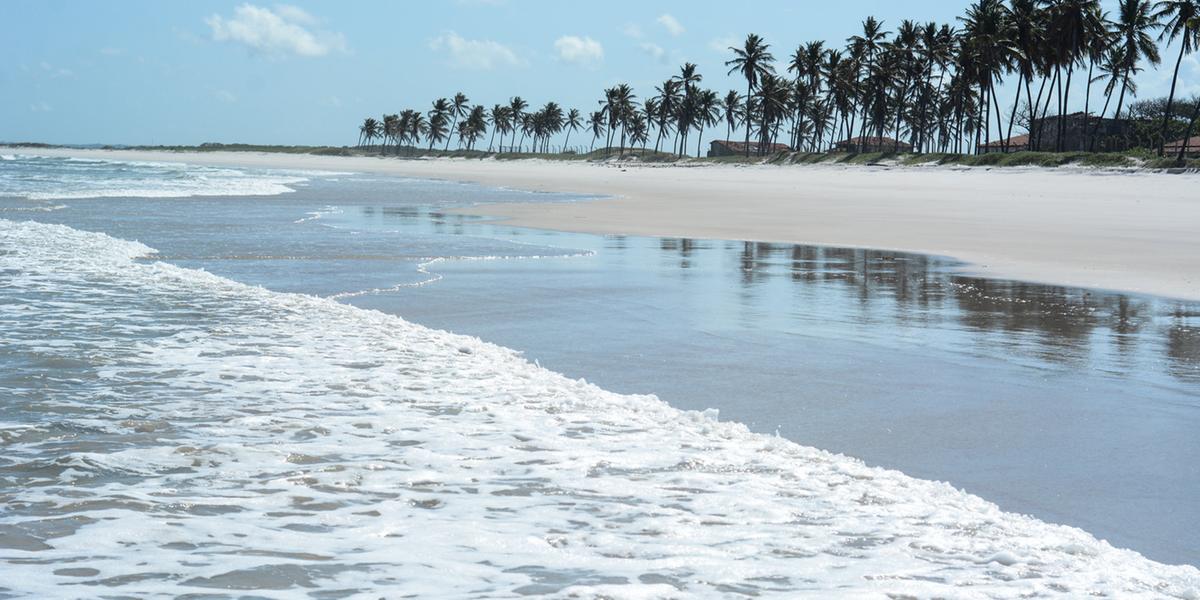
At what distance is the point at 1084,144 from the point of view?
76.8 metres

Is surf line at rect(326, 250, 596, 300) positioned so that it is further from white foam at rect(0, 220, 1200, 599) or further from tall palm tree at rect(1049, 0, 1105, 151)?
tall palm tree at rect(1049, 0, 1105, 151)

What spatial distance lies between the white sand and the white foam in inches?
289

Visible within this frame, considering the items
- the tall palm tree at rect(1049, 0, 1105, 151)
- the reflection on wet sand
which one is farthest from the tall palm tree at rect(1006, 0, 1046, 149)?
the reflection on wet sand

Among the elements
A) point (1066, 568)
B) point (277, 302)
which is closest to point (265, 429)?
point (1066, 568)

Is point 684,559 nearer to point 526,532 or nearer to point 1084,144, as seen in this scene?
point 526,532

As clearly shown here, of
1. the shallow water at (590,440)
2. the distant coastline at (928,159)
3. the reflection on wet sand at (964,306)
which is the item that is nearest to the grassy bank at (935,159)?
the distant coastline at (928,159)

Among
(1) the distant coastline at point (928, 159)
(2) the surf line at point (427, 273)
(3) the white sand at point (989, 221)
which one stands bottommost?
(2) the surf line at point (427, 273)

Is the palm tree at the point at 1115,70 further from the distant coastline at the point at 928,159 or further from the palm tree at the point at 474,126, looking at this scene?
the palm tree at the point at 474,126

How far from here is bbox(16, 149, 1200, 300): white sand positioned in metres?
13.0

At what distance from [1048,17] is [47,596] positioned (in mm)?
64352

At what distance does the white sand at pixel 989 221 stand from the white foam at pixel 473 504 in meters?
7.34

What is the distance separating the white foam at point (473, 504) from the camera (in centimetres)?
343

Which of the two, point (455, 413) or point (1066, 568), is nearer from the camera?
point (1066, 568)

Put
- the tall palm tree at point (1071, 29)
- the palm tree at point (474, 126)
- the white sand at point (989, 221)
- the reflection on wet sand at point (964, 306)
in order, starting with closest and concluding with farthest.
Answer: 1. the reflection on wet sand at point (964, 306)
2. the white sand at point (989, 221)
3. the tall palm tree at point (1071, 29)
4. the palm tree at point (474, 126)
